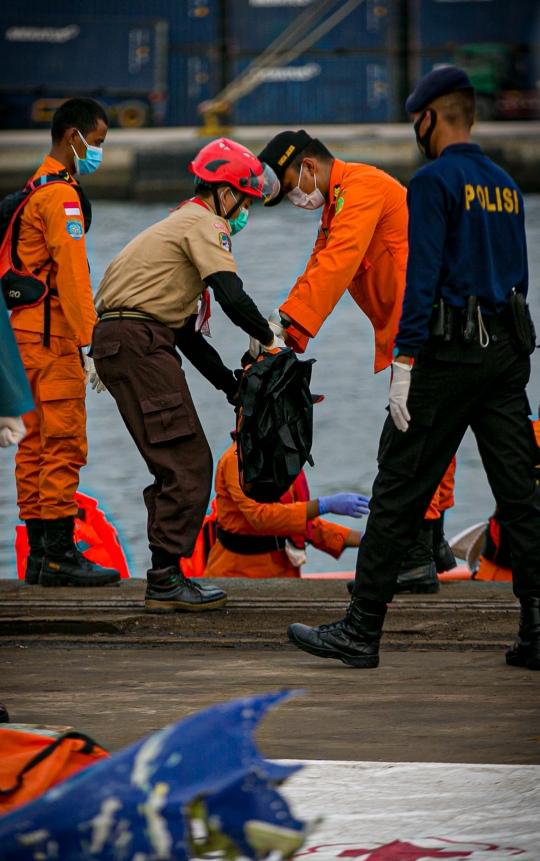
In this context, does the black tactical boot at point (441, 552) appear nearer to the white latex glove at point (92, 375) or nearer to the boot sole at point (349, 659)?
the white latex glove at point (92, 375)

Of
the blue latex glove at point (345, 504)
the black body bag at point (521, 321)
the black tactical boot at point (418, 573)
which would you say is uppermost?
the black body bag at point (521, 321)

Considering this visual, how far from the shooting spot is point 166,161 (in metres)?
37.4

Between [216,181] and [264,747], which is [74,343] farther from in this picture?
[264,747]

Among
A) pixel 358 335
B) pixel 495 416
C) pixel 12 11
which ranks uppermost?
pixel 12 11

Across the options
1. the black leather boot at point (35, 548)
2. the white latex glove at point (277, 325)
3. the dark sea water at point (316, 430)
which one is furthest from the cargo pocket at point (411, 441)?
the dark sea water at point (316, 430)

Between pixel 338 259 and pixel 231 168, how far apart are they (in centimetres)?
51

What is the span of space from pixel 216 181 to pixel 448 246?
125 cm

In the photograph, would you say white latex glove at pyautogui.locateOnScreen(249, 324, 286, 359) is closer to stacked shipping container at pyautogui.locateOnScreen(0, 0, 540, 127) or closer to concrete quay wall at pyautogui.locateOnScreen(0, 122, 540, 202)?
concrete quay wall at pyautogui.locateOnScreen(0, 122, 540, 202)

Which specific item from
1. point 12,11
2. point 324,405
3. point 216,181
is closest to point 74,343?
point 216,181

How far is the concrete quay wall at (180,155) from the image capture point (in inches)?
1453

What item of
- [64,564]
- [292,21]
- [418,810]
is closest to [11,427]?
[418,810]

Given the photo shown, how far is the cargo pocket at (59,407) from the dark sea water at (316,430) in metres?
6.13

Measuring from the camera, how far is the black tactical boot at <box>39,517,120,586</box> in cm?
496

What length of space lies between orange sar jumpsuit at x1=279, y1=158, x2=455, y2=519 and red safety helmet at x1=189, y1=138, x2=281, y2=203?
0.29m
